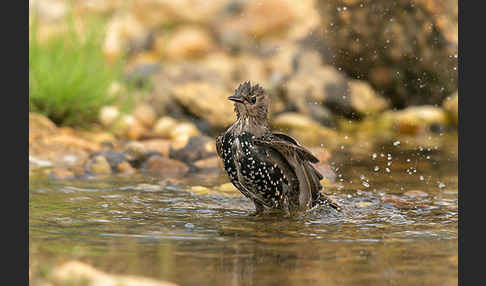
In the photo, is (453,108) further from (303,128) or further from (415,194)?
(415,194)

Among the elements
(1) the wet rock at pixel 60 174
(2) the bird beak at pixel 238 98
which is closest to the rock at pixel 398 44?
(1) the wet rock at pixel 60 174

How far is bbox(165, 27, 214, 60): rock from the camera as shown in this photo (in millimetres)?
16016

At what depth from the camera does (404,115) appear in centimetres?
1228

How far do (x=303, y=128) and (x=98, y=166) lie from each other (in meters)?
4.24

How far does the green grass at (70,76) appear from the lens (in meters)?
10.1

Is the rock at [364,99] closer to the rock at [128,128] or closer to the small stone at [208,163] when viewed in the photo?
the rock at [128,128]

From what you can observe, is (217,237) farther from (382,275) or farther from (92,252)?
(382,275)

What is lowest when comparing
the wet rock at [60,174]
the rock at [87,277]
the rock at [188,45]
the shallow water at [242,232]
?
the rock at [87,277]

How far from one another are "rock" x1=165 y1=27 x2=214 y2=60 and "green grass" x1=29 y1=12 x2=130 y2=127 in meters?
5.27

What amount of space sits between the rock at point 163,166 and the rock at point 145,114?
287 cm

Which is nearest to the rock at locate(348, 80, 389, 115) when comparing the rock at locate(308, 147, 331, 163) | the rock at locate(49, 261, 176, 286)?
the rock at locate(308, 147, 331, 163)

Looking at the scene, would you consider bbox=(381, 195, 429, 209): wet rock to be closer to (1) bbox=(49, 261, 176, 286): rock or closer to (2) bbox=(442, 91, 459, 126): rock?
(1) bbox=(49, 261, 176, 286): rock

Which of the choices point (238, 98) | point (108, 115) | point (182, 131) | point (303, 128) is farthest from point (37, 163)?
point (303, 128)

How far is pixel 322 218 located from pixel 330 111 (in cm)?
640
